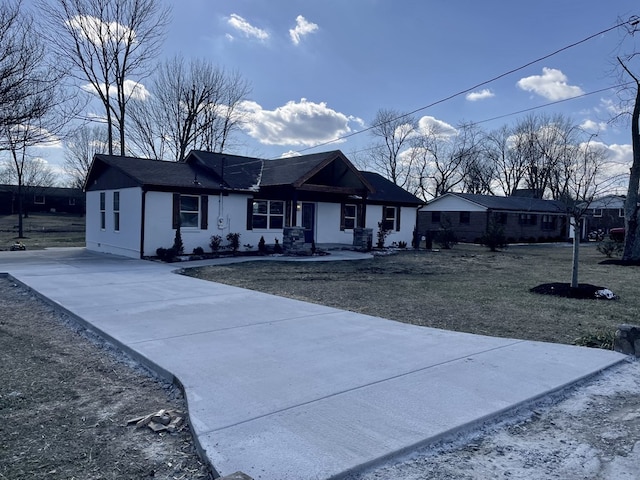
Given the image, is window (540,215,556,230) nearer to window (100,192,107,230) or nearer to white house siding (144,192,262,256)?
white house siding (144,192,262,256)

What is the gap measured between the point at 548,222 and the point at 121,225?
32697mm

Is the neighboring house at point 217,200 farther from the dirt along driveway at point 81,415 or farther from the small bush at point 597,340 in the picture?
the small bush at point 597,340

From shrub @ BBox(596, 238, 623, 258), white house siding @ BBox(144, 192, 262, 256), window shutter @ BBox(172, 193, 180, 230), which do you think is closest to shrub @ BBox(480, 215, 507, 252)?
shrub @ BBox(596, 238, 623, 258)

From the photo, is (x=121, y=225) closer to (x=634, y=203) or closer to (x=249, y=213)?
(x=249, y=213)

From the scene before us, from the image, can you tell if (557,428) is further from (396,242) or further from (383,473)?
(396,242)

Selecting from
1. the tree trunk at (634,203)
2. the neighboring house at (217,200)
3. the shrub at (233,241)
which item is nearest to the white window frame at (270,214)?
the neighboring house at (217,200)

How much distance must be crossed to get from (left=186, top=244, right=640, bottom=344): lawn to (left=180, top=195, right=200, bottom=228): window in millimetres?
3455

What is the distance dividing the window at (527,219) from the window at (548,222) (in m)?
1.17

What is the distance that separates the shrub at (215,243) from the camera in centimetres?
1691

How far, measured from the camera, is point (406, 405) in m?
3.59

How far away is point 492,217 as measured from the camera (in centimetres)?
3120

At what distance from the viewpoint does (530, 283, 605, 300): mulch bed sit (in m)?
9.37

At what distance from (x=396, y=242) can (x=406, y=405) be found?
2002cm

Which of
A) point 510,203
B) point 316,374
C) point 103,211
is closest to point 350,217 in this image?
point 103,211
